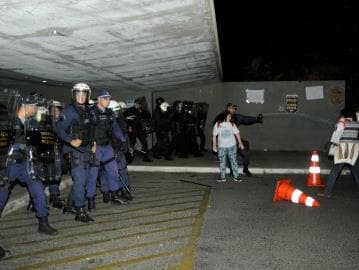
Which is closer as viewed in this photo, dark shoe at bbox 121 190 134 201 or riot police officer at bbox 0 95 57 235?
riot police officer at bbox 0 95 57 235

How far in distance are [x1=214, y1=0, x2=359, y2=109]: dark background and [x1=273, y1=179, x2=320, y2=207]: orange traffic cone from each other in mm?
15355

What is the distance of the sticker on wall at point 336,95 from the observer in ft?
53.6

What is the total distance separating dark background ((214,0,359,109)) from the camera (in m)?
23.7

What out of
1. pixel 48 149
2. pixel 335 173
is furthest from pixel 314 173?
pixel 48 149

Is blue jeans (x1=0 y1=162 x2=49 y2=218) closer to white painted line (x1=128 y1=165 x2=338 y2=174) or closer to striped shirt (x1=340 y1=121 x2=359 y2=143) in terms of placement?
striped shirt (x1=340 y1=121 x2=359 y2=143)

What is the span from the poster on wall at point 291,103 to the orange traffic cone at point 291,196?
8.41 metres

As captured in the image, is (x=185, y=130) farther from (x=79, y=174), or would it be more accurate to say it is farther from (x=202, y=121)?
(x=79, y=174)

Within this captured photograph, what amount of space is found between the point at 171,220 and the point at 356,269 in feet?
9.53

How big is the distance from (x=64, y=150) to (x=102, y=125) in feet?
2.44

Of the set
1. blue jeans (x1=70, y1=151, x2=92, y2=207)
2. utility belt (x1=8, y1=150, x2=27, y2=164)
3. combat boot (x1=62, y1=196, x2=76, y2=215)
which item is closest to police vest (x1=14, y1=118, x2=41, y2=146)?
utility belt (x1=8, y1=150, x2=27, y2=164)

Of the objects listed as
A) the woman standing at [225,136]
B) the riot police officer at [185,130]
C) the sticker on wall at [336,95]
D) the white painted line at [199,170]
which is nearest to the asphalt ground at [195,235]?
the woman standing at [225,136]

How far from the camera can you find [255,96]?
16469 mm

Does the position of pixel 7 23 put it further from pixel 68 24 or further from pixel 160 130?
pixel 160 130

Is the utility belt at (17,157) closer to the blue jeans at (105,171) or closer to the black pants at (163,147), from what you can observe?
the blue jeans at (105,171)
